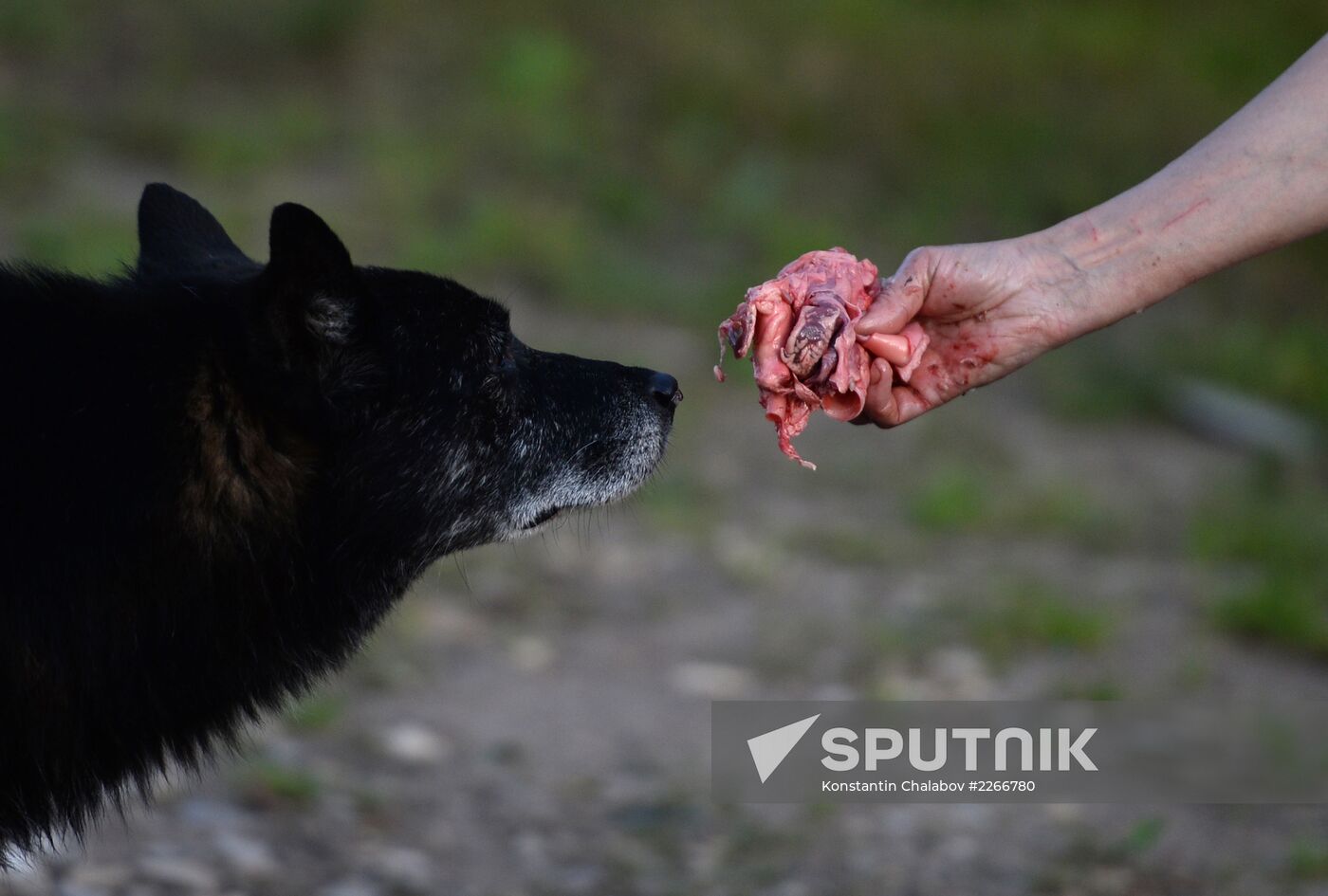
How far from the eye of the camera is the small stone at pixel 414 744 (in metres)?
4.18

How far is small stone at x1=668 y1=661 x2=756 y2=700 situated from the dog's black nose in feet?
5.32

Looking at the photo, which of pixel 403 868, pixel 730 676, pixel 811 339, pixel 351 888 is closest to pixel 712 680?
pixel 730 676

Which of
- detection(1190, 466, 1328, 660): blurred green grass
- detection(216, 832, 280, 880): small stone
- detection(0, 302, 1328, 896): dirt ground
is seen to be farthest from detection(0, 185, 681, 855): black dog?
detection(1190, 466, 1328, 660): blurred green grass

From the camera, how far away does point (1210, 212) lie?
2.96 m

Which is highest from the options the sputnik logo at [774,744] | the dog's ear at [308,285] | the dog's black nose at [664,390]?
the dog's black nose at [664,390]

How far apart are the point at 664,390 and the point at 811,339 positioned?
536mm

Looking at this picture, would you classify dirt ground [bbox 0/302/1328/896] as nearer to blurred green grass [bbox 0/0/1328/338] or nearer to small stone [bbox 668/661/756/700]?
small stone [bbox 668/661/756/700]

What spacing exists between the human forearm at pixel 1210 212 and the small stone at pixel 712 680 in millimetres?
2149

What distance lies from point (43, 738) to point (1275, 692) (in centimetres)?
398

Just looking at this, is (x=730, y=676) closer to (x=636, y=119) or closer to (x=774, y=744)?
(x=774, y=744)

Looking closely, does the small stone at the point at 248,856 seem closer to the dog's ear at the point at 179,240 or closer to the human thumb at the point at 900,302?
the dog's ear at the point at 179,240

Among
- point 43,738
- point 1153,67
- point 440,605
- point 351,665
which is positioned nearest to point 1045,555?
point 440,605

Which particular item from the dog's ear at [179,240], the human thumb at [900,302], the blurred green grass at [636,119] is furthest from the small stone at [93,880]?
the blurred green grass at [636,119]

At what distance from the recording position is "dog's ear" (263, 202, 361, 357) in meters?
2.66
